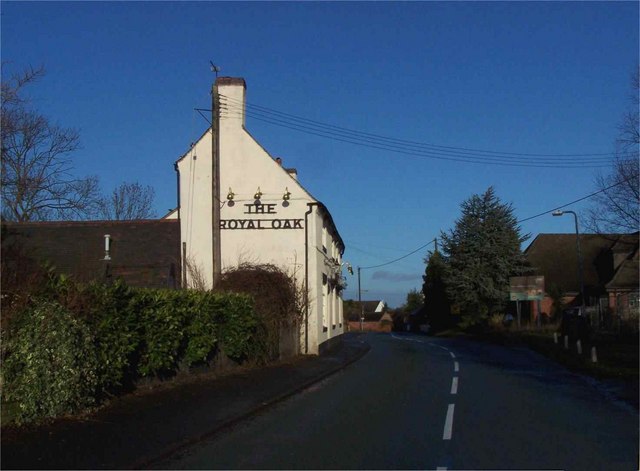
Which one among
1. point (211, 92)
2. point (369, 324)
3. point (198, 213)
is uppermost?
point (211, 92)

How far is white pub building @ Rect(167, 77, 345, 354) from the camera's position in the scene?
2698 centimetres

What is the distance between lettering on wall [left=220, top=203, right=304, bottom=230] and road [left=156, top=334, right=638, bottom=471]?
8.83m

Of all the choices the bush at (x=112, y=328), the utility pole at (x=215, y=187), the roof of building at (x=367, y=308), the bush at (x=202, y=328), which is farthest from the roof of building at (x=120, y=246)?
the roof of building at (x=367, y=308)

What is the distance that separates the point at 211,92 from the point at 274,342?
807cm

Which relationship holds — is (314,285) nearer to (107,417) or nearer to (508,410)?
(508,410)

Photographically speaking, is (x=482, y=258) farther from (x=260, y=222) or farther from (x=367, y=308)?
(x=367, y=308)

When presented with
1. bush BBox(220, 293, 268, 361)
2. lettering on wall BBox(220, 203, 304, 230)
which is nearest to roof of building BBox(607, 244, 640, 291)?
lettering on wall BBox(220, 203, 304, 230)

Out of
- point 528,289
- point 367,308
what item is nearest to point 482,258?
point 528,289

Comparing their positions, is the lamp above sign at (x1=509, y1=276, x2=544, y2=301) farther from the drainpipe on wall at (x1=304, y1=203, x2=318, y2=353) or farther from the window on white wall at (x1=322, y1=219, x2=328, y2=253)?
the drainpipe on wall at (x1=304, y1=203, x2=318, y2=353)

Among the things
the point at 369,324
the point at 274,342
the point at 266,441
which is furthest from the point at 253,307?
the point at 369,324

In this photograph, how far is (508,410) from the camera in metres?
13.5

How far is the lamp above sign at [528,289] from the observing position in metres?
45.1

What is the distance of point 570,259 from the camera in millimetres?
57375

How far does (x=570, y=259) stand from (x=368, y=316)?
70668 millimetres
